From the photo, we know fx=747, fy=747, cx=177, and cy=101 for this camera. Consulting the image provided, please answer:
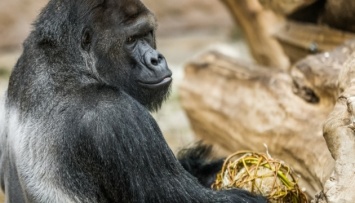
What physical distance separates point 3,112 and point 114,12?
0.70 m

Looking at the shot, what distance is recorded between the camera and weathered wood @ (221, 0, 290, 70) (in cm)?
512

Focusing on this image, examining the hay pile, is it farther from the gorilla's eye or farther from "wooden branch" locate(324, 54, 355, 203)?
the gorilla's eye

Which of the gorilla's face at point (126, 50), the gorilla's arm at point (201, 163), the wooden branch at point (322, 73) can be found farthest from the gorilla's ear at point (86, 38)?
the wooden branch at point (322, 73)

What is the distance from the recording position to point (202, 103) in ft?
16.0

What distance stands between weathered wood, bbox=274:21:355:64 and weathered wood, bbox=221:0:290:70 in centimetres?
17

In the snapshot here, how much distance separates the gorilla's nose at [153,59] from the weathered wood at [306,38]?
1.44 meters

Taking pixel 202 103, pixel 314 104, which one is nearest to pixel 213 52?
pixel 202 103

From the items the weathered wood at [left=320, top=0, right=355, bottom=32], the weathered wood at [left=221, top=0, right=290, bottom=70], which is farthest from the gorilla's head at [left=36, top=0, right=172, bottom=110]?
the weathered wood at [left=221, top=0, right=290, bottom=70]

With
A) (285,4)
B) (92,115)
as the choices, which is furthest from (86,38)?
(285,4)

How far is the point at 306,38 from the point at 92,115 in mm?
2163

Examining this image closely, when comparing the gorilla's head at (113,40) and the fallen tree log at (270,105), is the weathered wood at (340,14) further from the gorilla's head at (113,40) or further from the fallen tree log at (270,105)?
the gorilla's head at (113,40)

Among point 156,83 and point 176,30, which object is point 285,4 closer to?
point 156,83

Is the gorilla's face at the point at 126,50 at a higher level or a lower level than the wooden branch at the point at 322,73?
higher

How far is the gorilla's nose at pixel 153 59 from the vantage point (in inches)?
120
